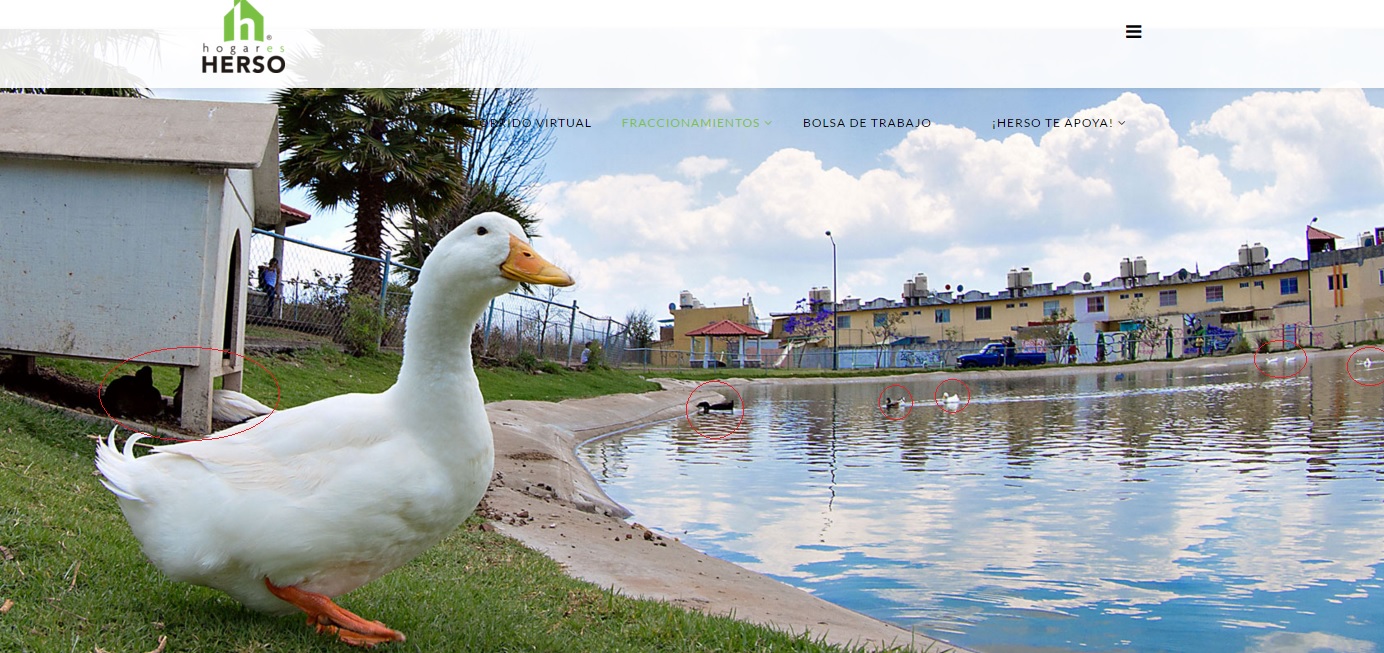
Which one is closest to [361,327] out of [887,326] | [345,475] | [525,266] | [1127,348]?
[345,475]

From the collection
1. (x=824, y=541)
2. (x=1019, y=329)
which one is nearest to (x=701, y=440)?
(x=824, y=541)

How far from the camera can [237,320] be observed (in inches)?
303

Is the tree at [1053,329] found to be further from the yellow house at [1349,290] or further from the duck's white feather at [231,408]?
the duck's white feather at [231,408]

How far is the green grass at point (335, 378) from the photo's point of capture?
862 centimetres

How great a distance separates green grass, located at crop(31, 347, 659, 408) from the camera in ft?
28.3

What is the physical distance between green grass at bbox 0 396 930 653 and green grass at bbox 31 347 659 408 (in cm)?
267

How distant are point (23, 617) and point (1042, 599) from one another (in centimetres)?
499

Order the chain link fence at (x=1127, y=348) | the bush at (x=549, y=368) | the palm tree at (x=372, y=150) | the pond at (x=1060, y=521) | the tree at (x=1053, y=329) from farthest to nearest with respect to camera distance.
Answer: the tree at (x=1053, y=329) → the chain link fence at (x=1127, y=348) → the bush at (x=549, y=368) → the palm tree at (x=372, y=150) → the pond at (x=1060, y=521)

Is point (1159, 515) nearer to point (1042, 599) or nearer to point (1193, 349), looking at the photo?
point (1042, 599)

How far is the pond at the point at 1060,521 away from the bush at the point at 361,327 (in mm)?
4551

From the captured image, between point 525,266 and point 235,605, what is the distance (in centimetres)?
180

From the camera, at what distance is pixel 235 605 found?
3393mm

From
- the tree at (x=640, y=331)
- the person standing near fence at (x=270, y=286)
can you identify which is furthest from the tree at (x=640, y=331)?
the person standing near fence at (x=270, y=286)

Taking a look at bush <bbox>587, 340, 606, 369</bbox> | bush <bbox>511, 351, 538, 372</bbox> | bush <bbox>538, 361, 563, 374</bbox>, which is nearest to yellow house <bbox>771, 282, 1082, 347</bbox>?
bush <bbox>587, 340, 606, 369</bbox>
